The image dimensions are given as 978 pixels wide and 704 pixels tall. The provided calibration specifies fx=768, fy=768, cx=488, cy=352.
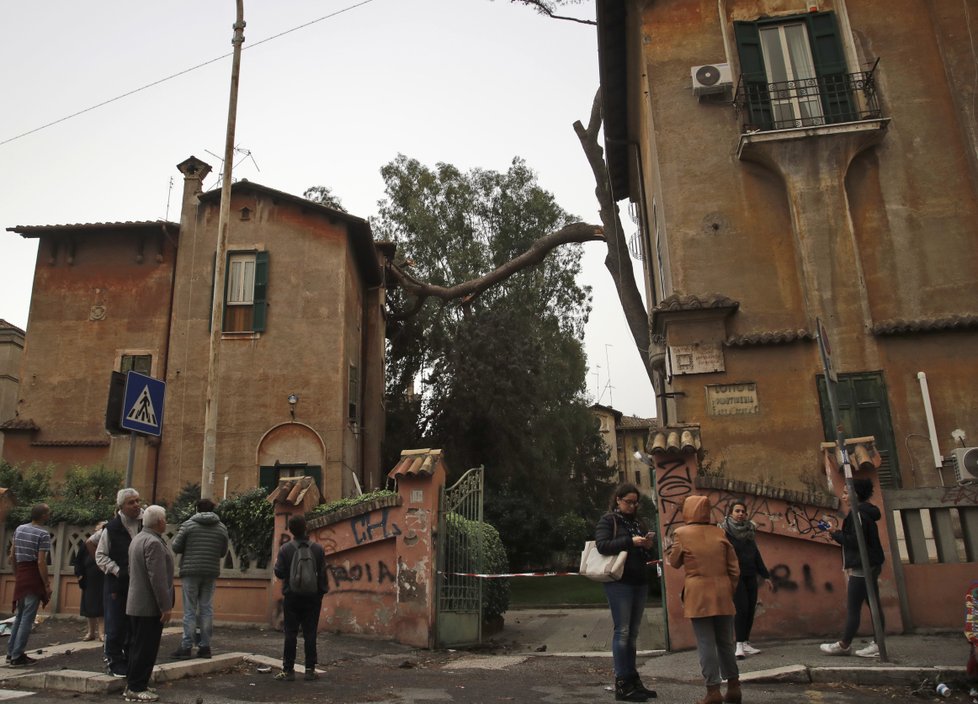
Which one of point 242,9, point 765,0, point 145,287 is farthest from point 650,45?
point 145,287

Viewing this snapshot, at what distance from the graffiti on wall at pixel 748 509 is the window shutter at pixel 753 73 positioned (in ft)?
23.5

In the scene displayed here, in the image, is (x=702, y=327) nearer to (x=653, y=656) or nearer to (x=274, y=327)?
(x=653, y=656)

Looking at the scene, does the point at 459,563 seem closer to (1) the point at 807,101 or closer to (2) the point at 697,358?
(2) the point at 697,358

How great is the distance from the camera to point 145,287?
1905 centimetres

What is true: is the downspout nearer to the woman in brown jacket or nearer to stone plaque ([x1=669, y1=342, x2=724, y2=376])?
stone plaque ([x1=669, y1=342, x2=724, y2=376])

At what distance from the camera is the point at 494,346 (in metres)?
24.8

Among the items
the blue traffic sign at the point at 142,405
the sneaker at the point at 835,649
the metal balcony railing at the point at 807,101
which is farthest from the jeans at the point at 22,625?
the metal balcony railing at the point at 807,101

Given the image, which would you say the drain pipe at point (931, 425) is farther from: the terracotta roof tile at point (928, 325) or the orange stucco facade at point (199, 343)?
the orange stucco facade at point (199, 343)

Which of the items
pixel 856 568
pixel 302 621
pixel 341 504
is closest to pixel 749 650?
pixel 856 568

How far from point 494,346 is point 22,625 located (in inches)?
700

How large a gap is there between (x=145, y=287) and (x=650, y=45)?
13118mm

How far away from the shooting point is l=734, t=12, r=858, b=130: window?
13.5 metres

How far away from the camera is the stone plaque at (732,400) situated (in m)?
12.3

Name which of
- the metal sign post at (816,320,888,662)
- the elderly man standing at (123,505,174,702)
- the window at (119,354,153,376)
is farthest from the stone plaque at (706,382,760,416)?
the window at (119,354,153,376)
